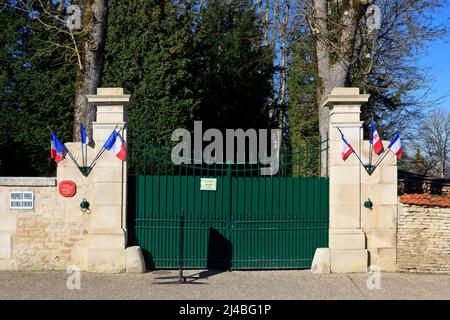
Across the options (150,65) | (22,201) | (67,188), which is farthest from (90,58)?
(150,65)

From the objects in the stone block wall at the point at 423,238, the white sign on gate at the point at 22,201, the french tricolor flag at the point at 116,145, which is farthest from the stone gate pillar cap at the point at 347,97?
the white sign on gate at the point at 22,201

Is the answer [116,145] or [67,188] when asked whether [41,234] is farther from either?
[116,145]

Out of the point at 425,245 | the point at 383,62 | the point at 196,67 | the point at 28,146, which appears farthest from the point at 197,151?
the point at 425,245

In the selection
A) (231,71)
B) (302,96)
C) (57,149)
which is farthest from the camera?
(231,71)

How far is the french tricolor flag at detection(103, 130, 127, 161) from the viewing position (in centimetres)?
955

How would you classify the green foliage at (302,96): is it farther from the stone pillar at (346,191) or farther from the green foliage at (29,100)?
the stone pillar at (346,191)

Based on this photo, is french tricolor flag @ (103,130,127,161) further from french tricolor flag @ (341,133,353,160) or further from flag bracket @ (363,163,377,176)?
flag bracket @ (363,163,377,176)

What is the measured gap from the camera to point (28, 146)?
A: 1773 centimetres

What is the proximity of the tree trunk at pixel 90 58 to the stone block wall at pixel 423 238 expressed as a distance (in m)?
6.59

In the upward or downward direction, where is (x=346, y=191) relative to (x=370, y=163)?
downward

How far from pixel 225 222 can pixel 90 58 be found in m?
4.66

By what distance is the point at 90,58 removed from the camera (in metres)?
11.3

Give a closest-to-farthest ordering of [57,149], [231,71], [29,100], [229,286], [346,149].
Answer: [229,286]
[57,149]
[346,149]
[29,100]
[231,71]

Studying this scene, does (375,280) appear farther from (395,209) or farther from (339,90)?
(339,90)
